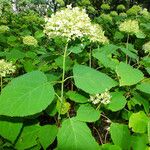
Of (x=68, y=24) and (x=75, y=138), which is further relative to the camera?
(x=68, y=24)

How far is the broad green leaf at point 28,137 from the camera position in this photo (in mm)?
1824

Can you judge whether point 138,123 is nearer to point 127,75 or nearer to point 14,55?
point 127,75

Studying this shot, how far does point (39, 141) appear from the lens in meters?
1.87

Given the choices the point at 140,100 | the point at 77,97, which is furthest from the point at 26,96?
the point at 140,100

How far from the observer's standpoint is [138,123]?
1859mm

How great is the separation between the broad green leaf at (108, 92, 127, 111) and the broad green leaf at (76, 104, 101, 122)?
14cm

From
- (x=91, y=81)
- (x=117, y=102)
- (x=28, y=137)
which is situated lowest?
(x=28, y=137)

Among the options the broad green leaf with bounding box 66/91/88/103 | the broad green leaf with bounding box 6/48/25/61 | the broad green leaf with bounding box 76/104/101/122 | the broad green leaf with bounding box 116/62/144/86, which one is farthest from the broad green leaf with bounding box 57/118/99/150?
the broad green leaf with bounding box 6/48/25/61

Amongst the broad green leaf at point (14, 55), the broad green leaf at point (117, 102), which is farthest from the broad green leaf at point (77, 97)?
the broad green leaf at point (14, 55)

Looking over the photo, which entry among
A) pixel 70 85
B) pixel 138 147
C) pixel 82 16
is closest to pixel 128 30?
pixel 70 85

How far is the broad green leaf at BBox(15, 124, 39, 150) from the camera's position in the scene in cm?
182

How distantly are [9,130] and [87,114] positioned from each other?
0.46 meters

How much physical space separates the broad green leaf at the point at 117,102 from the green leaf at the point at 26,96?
485 millimetres

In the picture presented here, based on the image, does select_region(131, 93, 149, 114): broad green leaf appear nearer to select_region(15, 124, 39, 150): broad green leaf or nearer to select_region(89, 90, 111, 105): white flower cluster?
select_region(89, 90, 111, 105): white flower cluster
